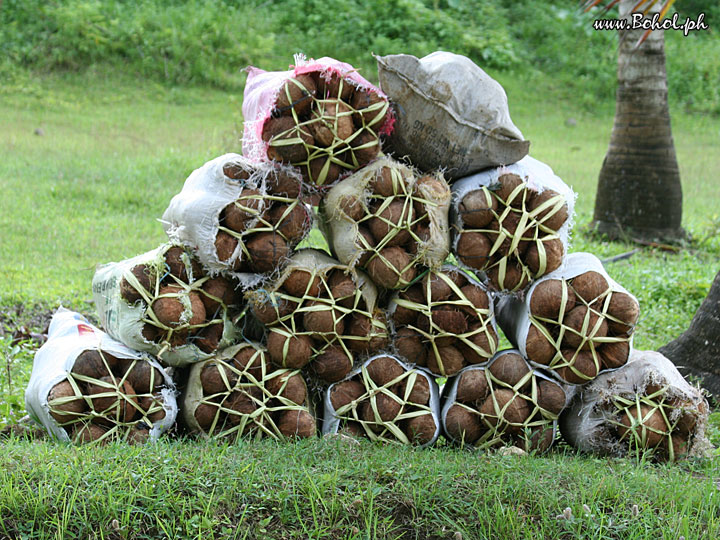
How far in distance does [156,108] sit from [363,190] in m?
10.3

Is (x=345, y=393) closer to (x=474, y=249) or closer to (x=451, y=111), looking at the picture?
(x=474, y=249)

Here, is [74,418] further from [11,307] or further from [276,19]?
[276,19]

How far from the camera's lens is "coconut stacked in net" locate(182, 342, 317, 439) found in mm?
3404

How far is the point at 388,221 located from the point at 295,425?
0.96 metres

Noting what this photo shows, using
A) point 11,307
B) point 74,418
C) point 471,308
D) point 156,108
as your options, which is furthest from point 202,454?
point 156,108

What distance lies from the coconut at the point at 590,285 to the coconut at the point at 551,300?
1.5 inches

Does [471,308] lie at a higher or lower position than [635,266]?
higher

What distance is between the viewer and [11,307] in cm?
559

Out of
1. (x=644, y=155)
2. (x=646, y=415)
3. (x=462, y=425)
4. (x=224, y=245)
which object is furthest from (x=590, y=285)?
(x=644, y=155)

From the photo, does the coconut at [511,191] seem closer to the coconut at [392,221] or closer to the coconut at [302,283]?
the coconut at [392,221]

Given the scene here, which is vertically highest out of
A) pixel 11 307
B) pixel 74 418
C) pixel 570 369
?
pixel 570 369

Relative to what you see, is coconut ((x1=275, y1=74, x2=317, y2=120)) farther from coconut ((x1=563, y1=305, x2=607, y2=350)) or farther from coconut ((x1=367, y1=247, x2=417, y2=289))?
coconut ((x1=563, y1=305, x2=607, y2=350))

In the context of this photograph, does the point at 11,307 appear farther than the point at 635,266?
No

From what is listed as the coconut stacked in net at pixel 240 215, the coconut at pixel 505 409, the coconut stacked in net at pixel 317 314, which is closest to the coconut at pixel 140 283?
the coconut stacked in net at pixel 240 215
